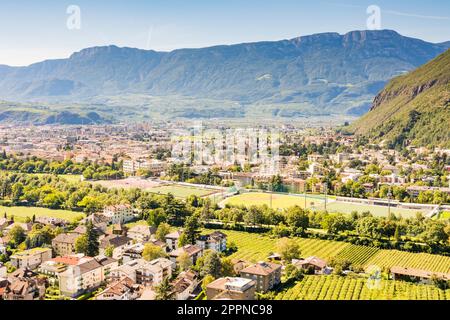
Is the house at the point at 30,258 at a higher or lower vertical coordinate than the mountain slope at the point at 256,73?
lower

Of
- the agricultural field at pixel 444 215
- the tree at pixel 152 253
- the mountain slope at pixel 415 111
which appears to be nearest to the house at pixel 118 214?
the tree at pixel 152 253

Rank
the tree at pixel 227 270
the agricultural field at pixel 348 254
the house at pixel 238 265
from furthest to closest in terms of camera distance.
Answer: the agricultural field at pixel 348 254, the house at pixel 238 265, the tree at pixel 227 270

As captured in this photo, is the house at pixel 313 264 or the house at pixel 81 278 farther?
the house at pixel 313 264

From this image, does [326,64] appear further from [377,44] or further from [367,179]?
[367,179]

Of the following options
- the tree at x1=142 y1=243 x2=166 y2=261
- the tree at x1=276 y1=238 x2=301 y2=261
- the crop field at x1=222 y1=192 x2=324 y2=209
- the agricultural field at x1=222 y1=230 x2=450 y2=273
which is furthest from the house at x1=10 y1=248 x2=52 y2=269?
the crop field at x1=222 y1=192 x2=324 y2=209

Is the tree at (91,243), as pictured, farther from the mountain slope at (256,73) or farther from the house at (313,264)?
the mountain slope at (256,73)

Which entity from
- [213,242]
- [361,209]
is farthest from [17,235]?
[361,209]

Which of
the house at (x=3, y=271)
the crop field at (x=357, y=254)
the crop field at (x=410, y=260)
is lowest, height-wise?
the crop field at (x=410, y=260)
